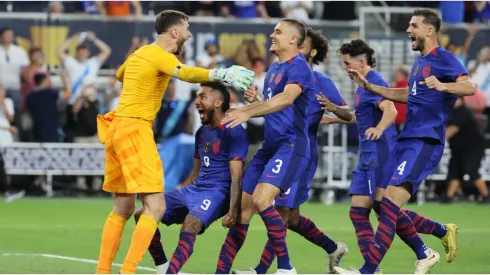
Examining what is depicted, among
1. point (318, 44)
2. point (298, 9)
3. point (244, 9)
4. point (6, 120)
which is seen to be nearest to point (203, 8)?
point (244, 9)

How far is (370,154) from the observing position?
12.1 m

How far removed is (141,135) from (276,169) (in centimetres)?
131

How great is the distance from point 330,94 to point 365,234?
1.46m

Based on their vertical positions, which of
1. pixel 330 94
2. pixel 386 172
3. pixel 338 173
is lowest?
pixel 338 173

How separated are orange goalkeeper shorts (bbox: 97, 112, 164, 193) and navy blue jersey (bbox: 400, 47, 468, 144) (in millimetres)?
2658

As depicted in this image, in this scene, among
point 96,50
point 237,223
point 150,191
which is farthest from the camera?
point 96,50

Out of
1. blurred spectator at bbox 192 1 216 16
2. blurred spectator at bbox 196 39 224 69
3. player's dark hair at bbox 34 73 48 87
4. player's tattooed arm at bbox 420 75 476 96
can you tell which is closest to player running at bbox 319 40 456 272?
player's tattooed arm at bbox 420 75 476 96

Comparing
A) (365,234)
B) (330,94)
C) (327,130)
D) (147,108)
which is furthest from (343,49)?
(327,130)

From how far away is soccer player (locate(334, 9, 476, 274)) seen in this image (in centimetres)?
1088

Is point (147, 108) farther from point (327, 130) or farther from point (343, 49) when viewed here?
point (327, 130)

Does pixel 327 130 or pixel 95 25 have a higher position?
pixel 95 25

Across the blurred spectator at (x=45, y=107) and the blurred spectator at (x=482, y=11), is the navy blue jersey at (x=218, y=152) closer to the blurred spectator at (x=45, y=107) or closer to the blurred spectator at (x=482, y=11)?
the blurred spectator at (x=45, y=107)

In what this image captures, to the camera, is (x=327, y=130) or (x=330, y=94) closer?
(x=330, y=94)

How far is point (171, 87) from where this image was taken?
21.9m
